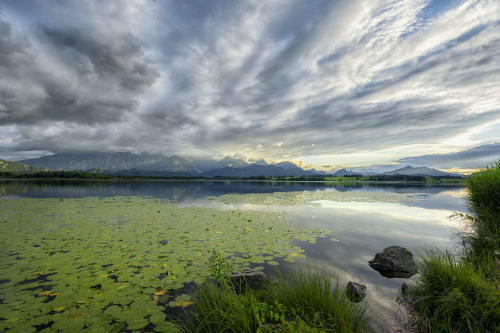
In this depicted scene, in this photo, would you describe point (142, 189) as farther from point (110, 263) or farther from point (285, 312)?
point (285, 312)

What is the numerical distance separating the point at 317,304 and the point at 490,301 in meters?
3.69

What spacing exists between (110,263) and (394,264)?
1208cm

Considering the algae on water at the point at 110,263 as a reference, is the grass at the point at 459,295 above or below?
above

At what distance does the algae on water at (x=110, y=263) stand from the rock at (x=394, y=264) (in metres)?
3.60

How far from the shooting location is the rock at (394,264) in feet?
28.6

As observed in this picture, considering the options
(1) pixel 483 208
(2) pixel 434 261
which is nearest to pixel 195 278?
(2) pixel 434 261

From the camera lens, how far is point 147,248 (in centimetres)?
1023

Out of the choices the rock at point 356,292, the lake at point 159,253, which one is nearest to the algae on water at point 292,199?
the lake at point 159,253

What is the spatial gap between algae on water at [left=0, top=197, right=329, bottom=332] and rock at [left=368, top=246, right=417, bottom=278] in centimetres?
360

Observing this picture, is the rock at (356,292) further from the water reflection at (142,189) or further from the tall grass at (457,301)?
the water reflection at (142,189)

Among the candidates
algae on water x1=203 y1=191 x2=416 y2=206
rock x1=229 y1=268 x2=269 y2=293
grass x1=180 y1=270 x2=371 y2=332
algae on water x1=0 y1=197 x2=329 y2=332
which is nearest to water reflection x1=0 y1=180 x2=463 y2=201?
algae on water x1=203 y1=191 x2=416 y2=206

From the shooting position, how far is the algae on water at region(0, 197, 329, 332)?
17.1 ft

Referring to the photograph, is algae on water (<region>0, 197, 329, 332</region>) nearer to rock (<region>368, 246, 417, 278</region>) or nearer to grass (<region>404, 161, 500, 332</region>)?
rock (<region>368, 246, 417, 278</region>)

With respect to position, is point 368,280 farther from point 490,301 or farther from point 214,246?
point 214,246
